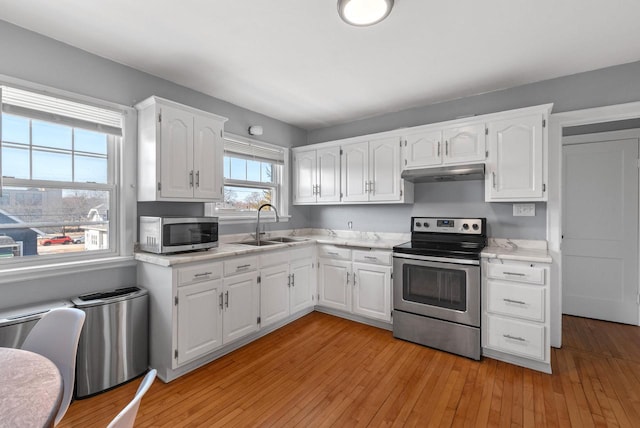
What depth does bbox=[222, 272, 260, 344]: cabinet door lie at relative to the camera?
264 cm

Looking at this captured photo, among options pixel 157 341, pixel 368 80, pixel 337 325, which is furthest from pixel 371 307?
pixel 368 80

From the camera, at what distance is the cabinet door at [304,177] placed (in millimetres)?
4074

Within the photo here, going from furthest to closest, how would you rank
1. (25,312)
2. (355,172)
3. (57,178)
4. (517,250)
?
(355,172) → (517,250) → (57,178) → (25,312)

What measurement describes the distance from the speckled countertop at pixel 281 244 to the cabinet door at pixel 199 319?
23 centimetres

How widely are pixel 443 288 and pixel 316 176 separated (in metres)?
2.11

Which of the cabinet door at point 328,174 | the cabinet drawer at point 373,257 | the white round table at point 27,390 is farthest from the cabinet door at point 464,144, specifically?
the white round table at point 27,390

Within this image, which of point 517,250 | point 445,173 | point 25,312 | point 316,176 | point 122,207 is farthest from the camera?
point 316,176

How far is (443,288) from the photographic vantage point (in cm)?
277

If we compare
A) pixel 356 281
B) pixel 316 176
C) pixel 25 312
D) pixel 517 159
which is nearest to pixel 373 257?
pixel 356 281

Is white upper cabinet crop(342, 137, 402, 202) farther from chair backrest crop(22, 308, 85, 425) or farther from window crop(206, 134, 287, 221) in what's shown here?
chair backrest crop(22, 308, 85, 425)

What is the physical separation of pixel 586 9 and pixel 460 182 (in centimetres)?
169

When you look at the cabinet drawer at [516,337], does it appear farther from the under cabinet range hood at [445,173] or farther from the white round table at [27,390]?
the white round table at [27,390]

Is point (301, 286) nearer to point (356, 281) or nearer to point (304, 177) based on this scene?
point (356, 281)

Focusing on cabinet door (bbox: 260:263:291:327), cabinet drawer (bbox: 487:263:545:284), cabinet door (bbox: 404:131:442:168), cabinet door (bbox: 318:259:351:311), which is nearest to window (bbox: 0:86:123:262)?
cabinet door (bbox: 260:263:291:327)
